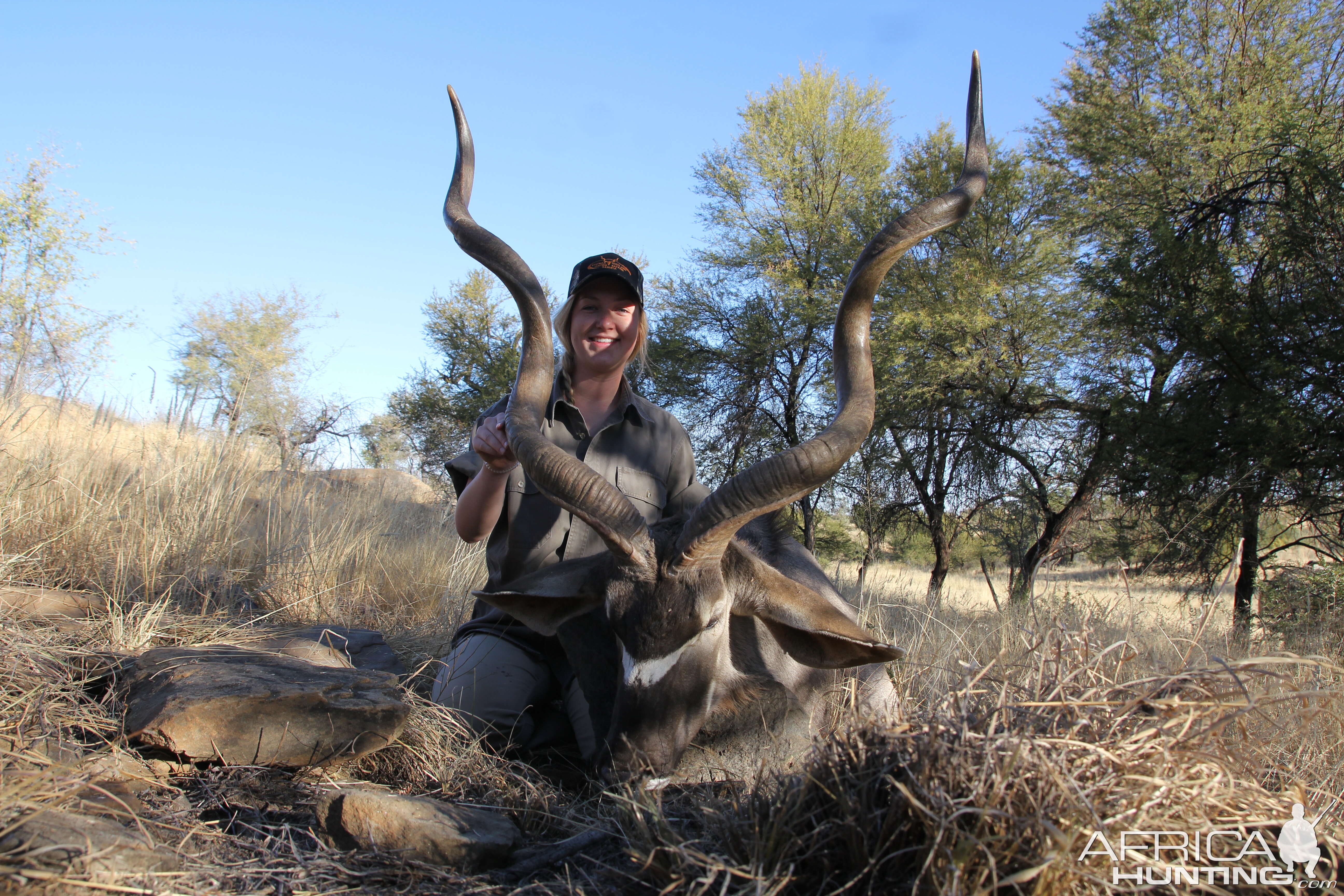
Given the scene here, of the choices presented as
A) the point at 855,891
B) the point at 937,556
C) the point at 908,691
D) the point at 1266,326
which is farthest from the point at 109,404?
the point at 937,556

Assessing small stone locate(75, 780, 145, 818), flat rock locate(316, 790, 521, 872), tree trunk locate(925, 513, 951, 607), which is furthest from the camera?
tree trunk locate(925, 513, 951, 607)

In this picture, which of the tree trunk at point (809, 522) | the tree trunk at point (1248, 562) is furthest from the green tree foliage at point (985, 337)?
the tree trunk at point (1248, 562)

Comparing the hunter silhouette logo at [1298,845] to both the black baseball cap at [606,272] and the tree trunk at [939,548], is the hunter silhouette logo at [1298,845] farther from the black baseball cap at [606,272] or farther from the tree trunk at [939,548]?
the tree trunk at [939,548]

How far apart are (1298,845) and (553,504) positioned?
3268 millimetres

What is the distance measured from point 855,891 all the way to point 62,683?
318 centimetres

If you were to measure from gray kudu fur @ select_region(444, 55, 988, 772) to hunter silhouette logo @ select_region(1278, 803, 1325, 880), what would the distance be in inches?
57.4

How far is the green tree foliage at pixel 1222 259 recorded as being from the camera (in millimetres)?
9094

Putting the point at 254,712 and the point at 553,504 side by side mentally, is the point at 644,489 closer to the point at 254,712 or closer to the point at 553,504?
the point at 553,504

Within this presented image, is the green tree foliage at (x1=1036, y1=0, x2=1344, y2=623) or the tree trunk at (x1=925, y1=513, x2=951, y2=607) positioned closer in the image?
the green tree foliage at (x1=1036, y1=0, x2=1344, y2=623)

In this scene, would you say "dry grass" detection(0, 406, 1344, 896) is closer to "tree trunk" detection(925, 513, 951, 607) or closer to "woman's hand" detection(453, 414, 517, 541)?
"woman's hand" detection(453, 414, 517, 541)

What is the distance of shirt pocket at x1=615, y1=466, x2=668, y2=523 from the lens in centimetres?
489

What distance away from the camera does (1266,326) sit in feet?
31.2

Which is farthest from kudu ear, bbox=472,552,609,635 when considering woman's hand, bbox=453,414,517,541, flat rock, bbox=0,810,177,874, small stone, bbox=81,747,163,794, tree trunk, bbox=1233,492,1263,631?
tree trunk, bbox=1233,492,1263,631

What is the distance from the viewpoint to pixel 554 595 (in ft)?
11.9
